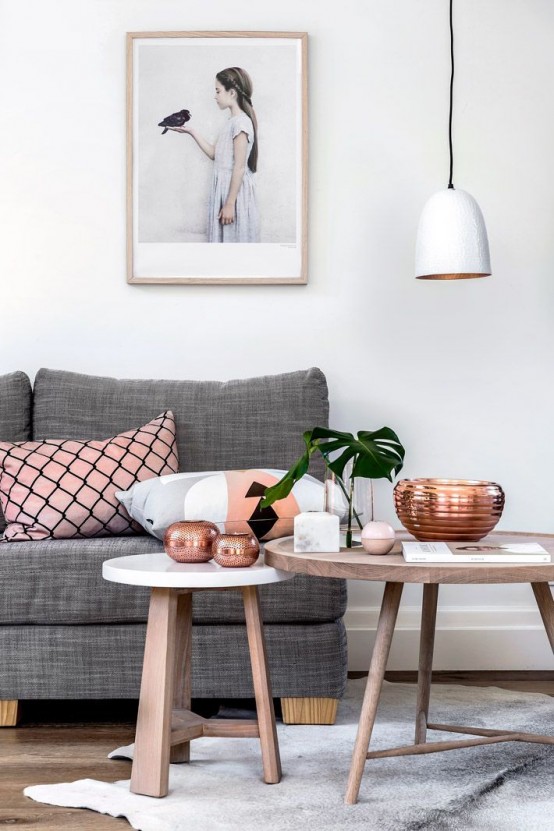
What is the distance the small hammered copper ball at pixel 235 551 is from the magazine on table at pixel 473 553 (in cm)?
29

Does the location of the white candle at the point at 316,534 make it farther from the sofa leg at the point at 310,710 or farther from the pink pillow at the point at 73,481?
the pink pillow at the point at 73,481

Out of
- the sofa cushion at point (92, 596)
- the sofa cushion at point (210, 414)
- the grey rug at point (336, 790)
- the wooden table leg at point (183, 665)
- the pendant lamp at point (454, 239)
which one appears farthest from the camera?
the sofa cushion at point (210, 414)

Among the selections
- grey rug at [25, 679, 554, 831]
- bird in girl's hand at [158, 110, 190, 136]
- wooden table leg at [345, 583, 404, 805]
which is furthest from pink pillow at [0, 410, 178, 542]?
bird in girl's hand at [158, 110, 190, 136]

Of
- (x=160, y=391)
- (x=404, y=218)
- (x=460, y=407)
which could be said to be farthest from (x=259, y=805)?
(x=404, y=218)

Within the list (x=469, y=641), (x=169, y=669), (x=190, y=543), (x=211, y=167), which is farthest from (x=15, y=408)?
(x=469, y=641)

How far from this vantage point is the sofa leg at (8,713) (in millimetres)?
2281

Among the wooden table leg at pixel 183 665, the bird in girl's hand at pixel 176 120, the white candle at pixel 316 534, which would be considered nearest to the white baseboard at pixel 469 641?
the wooden table leg at pixel 183 665

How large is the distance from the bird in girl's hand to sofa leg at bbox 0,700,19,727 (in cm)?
184

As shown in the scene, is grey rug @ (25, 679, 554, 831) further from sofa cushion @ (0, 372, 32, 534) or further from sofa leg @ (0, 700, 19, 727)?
sofa cushion @ (0, 372, 32, 534)

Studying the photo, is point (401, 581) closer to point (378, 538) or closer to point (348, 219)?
point (378, 538)

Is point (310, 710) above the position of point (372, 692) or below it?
below

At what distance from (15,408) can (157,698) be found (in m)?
1.28

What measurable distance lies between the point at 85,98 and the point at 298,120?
0.71 metres

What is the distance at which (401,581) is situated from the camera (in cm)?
159
